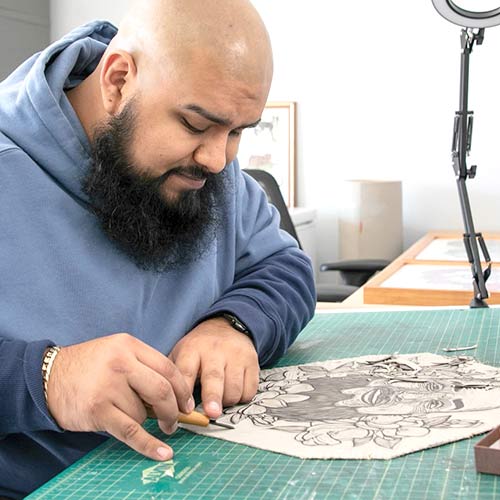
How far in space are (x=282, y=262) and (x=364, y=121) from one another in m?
3.07

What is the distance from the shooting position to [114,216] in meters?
1.31

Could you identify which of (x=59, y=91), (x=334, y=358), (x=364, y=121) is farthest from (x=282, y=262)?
(x=364, y=121)

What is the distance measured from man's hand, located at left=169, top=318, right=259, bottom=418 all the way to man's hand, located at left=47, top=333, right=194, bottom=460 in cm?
14

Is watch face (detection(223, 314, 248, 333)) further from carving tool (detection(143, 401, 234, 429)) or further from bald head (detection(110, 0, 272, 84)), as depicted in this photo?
bald head (detection(110, 0, 272, 84))

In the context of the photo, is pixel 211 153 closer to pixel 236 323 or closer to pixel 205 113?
pixel 205 113

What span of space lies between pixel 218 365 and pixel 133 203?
287 millimetres

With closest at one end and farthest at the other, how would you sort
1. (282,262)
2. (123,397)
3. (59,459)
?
(123,397) < (59,459) < (282,262)

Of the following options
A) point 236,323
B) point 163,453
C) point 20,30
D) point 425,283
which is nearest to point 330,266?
point 425,283

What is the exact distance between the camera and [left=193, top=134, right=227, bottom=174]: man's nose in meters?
1.24

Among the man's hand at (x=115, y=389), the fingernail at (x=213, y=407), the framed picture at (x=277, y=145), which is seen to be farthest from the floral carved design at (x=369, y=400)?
the framed picture at (x=277, y=145)

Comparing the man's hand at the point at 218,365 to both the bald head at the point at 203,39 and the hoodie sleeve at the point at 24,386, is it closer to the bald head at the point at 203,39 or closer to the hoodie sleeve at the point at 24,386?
the hoodie sleeve at the point at 24,386

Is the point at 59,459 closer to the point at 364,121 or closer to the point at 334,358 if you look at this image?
the point at 334,358

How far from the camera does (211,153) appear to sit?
1.24 m

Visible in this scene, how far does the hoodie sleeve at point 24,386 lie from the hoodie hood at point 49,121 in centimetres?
35
